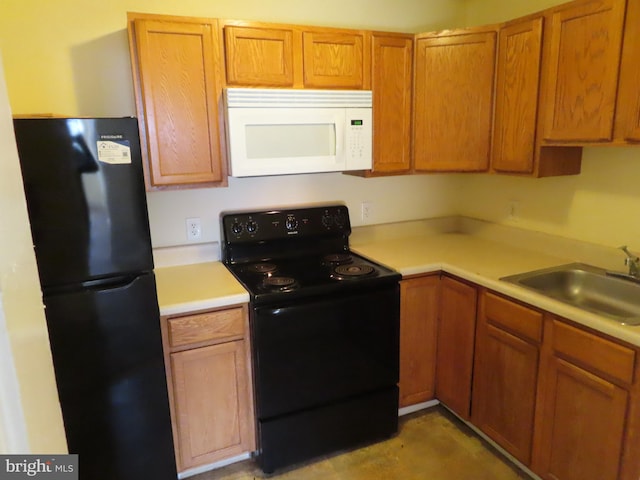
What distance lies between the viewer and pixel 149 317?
1.74 meters

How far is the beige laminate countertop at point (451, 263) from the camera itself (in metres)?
1.85

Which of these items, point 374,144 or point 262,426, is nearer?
point 262,426

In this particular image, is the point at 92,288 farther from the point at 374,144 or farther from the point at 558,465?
the point at 558,465

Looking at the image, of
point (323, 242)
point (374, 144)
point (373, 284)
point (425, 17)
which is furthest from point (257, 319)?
point (425, 17)

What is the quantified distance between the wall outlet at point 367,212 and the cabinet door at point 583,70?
1080 mm

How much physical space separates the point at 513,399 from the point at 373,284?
823 millimetres

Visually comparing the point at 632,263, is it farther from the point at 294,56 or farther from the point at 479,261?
the point at 294,56

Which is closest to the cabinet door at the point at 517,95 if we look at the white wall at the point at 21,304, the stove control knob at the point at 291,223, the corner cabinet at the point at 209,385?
the stove control knob at the point at 291,223

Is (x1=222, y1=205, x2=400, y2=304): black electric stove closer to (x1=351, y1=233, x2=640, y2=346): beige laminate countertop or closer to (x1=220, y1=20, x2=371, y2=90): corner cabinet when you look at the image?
(x1=351, y1=233, x2=640, y2=346): beige laminate countertop

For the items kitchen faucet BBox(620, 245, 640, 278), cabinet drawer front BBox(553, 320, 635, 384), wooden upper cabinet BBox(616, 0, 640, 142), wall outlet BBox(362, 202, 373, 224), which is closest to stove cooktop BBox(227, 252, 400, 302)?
wall outlet BBox(362, 202, 373, 224)

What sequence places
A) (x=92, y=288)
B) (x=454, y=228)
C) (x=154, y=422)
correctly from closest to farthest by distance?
(x=92, y=288) → (x=154, y=422) → (x=454, y=228)

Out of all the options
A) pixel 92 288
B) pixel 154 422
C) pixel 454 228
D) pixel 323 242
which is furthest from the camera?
pixel 454 228

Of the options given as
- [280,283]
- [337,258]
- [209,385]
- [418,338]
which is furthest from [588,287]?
[209,385]

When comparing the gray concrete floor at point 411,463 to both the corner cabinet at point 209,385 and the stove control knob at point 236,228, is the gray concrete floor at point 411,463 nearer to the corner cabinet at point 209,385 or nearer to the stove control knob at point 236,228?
the corner cabinet at point 209,385
